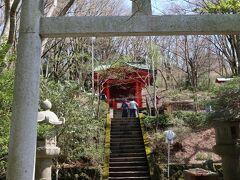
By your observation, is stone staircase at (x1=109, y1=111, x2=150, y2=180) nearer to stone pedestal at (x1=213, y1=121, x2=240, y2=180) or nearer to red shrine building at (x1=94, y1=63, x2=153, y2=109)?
red shrine building at (x1=94, y1=63, x2=153, y2=109)

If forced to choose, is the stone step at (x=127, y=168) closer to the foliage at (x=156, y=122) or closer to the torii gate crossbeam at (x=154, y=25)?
the foliage at (x=156, y=122)

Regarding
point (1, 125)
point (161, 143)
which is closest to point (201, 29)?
point (1, 125)

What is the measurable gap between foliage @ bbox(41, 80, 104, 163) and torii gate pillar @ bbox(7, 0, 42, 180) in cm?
692

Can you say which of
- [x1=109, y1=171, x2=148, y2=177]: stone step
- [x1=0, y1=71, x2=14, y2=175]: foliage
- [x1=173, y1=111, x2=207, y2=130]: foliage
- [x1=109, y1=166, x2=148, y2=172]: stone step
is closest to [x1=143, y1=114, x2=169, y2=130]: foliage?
[x1=173, y1=111, x2=207, y2=130]: foliage

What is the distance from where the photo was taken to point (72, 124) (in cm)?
1166

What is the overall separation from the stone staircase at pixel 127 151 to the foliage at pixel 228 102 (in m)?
4.54

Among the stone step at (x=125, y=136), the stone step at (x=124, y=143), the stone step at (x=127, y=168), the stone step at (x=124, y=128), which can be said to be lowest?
the stone step at (x=127, y=168)

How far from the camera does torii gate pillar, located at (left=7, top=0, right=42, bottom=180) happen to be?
4039 millimetres

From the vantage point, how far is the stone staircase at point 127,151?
13102mm

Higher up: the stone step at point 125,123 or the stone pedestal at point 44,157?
the stone step at point 125,123

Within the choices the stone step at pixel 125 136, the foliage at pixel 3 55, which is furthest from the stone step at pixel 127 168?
the foliage at pixel 3 55

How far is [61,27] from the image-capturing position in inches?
173

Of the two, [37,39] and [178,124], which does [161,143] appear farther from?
[37,39]

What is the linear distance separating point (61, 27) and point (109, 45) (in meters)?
17.2
